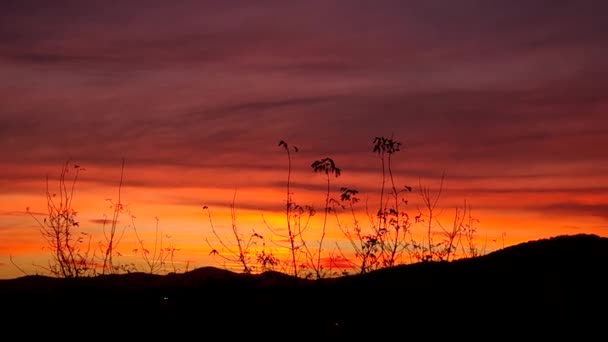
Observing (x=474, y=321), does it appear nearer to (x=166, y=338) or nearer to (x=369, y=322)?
(x=369, y=322)

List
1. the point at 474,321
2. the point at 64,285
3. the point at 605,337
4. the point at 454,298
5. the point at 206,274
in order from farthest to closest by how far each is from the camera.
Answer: the point at 206,274, the point at 64,285, the point at 454,298, the point at 474,321, the point at 605,337

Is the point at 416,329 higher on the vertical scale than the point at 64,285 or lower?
lower

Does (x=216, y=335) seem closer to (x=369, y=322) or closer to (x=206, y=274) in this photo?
(x=369, y=322)

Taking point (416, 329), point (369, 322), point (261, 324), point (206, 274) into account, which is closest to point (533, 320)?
point (416, 329)

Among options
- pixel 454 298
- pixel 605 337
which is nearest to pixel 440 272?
pixel 454 298

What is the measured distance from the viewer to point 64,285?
11000mm

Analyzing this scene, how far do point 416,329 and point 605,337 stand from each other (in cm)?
191

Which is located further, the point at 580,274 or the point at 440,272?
the point at 440,272

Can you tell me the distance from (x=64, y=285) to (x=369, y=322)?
201 inches

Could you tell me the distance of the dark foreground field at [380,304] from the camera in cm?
791

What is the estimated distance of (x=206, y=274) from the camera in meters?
12.7

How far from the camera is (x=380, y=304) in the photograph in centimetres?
870

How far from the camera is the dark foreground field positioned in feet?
25.9

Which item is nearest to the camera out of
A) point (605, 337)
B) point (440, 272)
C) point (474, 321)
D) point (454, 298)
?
point (605, 337)
